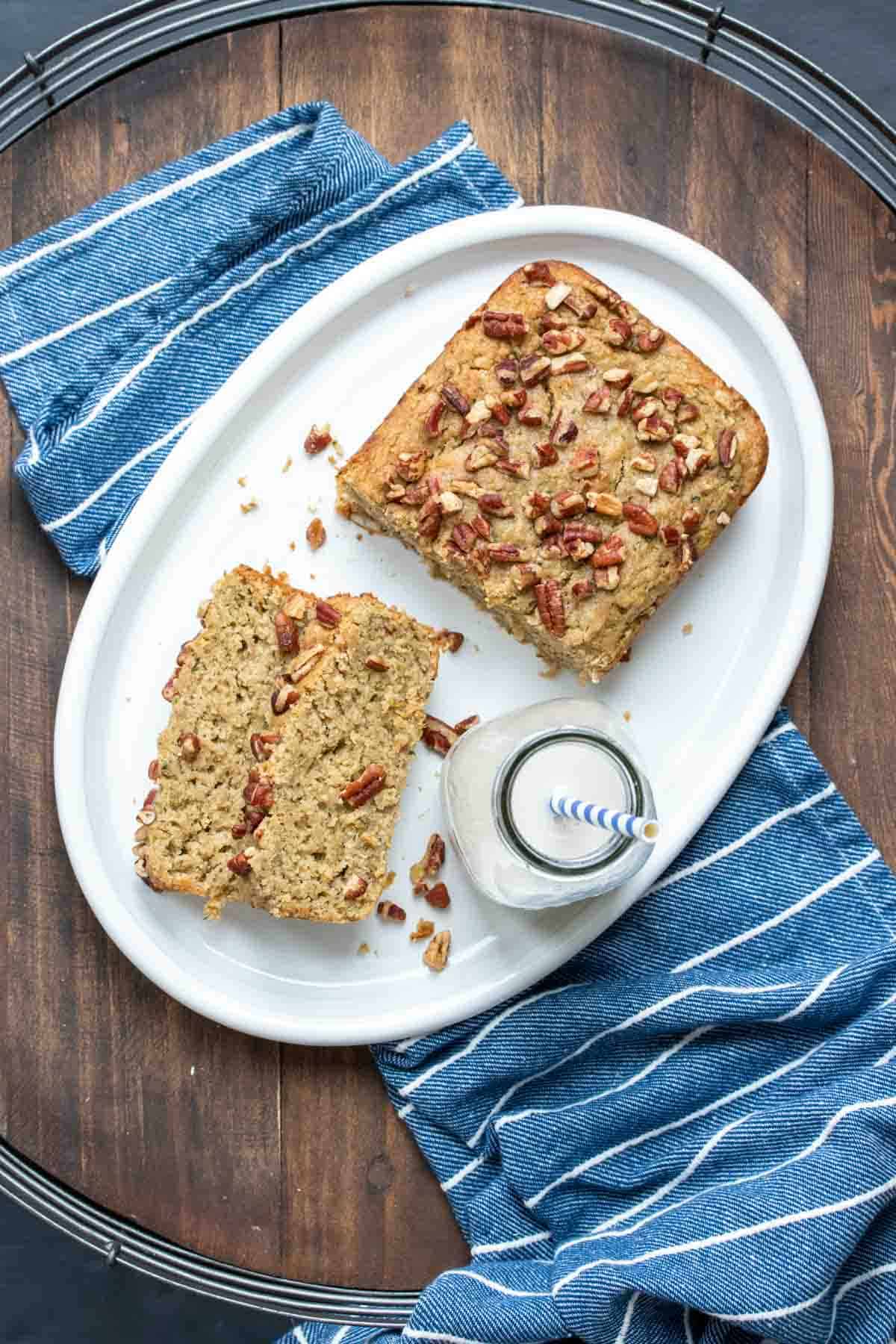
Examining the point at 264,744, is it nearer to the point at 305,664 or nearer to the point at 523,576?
the point at 305,664

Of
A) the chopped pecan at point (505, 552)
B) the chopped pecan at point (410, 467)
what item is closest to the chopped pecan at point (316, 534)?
the chopped pecan at point (410, 467)

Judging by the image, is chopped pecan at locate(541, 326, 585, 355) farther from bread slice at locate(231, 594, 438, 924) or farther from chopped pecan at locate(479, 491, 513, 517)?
bread slice at locate(231, 594, 438, 924)

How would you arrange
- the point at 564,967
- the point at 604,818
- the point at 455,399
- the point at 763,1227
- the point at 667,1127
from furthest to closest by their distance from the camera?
1. the point at 564,967
2. the point at 667,1127
3. the point at 455,399
4. the point at 763,1227
5. the point at 604,818

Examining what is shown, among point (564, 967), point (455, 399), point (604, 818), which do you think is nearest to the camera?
point (604, 818)

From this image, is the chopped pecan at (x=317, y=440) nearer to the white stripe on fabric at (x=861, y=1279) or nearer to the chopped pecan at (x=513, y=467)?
the chopped pecan at (x=513, y=467)

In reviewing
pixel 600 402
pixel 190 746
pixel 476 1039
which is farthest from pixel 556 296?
pixel 476 1039

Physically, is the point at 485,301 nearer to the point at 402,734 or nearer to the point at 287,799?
the point at 402,734

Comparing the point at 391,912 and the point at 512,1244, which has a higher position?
the point at 391,912
